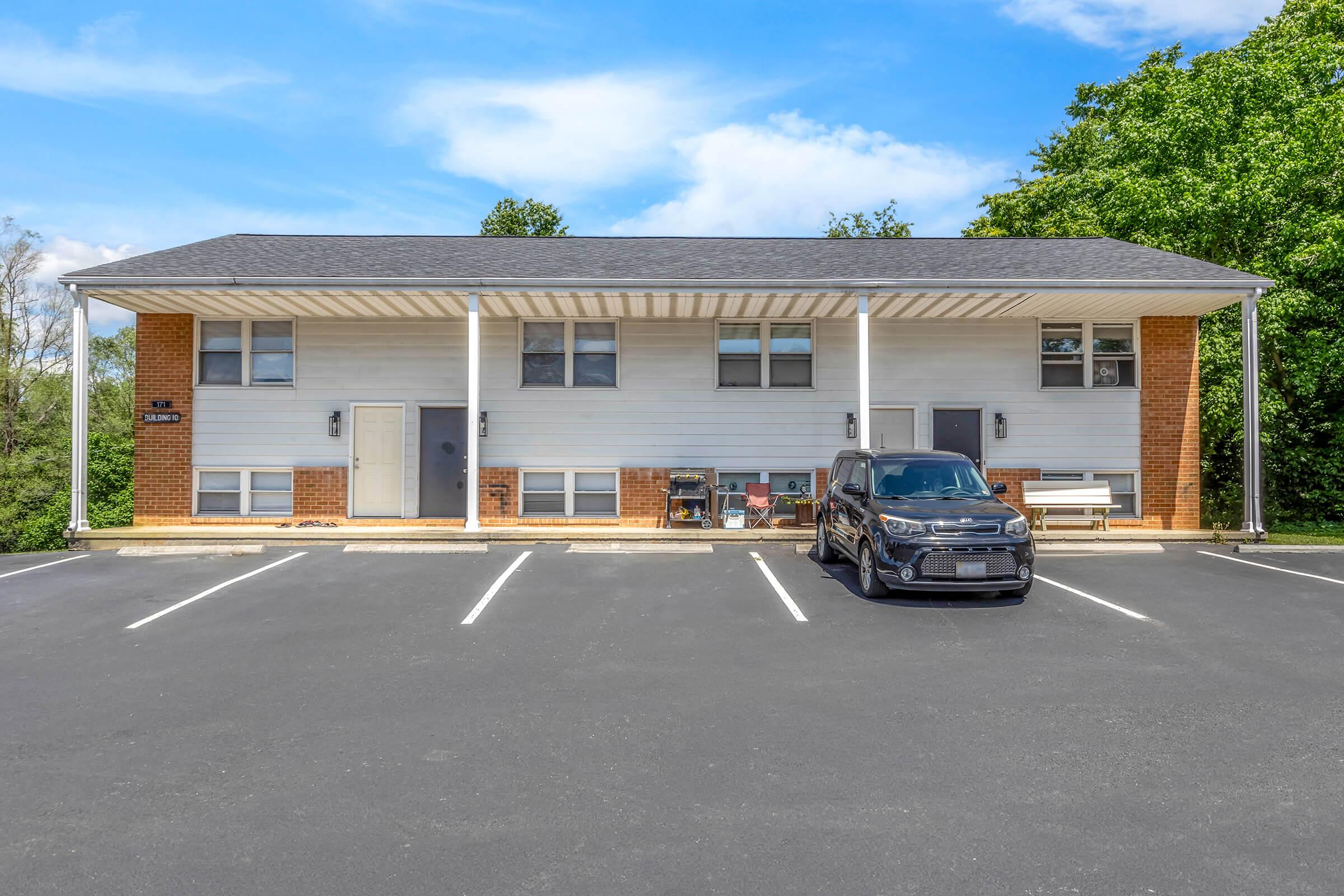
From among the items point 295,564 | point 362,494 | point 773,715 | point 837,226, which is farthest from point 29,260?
point 773,715

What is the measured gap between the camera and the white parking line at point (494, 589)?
766cm

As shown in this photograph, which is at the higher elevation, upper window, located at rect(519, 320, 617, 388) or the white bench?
upper window, located at rect(519, 320, 617, 388)

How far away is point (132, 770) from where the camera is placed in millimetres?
4230

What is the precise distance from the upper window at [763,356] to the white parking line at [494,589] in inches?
213

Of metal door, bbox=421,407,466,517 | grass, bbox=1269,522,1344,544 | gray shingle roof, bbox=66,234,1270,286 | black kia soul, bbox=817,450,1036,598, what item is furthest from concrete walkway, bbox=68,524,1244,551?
gray shingle roof, bbox=66,234,1270,286

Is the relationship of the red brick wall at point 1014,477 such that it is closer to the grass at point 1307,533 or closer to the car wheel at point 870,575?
the grass at point 1307,533

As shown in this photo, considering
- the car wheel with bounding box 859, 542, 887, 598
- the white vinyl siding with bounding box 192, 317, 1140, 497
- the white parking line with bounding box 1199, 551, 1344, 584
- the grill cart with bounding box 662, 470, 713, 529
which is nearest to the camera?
the car wheel with bounding box 859, 542, 887, 598

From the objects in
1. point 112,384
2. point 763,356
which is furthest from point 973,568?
point 112,384

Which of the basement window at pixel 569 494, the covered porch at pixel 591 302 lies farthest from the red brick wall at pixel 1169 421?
the basement window at pixel 569 494

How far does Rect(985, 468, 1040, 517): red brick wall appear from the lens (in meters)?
14.4

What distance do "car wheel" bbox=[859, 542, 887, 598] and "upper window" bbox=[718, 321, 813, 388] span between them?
6.20m

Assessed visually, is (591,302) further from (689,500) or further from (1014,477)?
(1014,477)

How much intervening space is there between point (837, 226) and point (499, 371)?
3255 centimetres

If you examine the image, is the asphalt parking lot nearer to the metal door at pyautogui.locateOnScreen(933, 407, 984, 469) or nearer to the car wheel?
the car wheel
